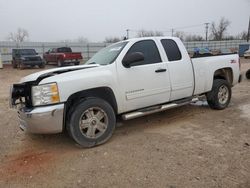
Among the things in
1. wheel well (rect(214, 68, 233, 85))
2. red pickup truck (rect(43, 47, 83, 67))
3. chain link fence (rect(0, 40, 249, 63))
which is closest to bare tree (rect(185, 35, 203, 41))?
chain link fence (rect(0, 40, 249, 63))

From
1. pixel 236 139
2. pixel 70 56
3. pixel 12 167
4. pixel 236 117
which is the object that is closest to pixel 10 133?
pixel 12 167

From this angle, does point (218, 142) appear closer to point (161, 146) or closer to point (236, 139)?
Answer: point (236, 139)

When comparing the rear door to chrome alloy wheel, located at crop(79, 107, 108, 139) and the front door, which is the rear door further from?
chrome alloy wheel, located at crop(79, 107, 108, 139)

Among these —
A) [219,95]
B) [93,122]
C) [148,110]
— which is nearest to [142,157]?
[93,122]

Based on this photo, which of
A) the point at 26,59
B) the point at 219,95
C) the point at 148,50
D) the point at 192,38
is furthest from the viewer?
the point at 192,38

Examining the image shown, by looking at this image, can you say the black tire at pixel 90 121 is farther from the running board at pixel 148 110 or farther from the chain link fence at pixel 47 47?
the chain link fence at pixel 47 47

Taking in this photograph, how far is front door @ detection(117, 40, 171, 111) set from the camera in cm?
425

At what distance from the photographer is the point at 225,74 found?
618 cm

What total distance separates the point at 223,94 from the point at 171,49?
2.07 meters

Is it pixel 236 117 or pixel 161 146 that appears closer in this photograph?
pixel 161 146

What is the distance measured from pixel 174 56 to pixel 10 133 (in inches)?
146

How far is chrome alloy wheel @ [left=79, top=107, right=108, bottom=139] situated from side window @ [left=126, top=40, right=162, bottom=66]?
1260 millimetres

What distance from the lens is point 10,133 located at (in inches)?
189

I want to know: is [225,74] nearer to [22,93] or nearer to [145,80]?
[145,80]
